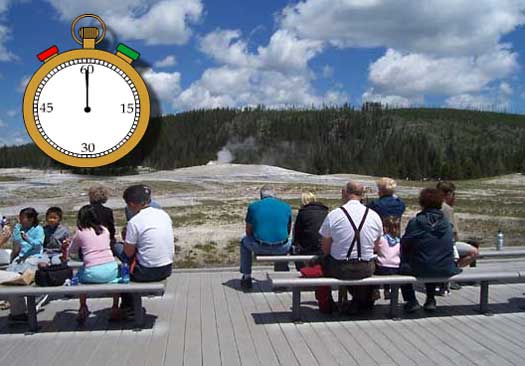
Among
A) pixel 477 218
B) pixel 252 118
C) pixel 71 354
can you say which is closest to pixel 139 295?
pixel 71 354

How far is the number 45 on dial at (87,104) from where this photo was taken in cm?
332

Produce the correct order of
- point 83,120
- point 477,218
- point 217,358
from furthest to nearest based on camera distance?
point 477,218 → point 217,358 → point 83,120

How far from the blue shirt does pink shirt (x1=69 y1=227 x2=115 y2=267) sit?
2.03 m

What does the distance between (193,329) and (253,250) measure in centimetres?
170

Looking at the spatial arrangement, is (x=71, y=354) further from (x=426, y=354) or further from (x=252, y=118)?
(x=252, y=118)

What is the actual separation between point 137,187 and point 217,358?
6.19 feet

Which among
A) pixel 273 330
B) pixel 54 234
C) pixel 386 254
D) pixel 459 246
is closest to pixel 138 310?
pixel 273 330

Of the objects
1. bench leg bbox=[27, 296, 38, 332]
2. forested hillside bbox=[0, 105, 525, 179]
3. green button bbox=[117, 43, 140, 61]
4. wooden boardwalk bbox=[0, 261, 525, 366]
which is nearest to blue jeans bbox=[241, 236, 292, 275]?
wooden boardwalk bbox=[0, 261, 525, 366]

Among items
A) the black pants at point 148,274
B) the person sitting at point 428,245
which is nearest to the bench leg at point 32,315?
the black pants at point 148,274

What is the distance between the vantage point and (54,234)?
22.1ft

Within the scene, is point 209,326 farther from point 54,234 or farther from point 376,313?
point 54,234

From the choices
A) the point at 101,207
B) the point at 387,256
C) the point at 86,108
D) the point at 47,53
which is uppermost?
the point at 47,53

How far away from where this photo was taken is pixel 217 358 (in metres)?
4.80

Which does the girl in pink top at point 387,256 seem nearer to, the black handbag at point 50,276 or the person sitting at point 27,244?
the black handbag at point 50,276
